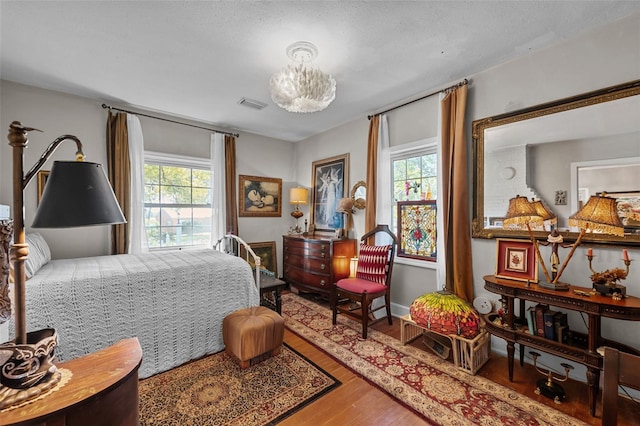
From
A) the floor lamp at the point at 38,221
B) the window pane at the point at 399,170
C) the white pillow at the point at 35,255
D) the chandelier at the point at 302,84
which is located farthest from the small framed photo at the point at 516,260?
the white pillow at the point at 35,255

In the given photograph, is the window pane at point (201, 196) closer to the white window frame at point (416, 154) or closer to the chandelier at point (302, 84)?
the chandelier at point (302, 84)

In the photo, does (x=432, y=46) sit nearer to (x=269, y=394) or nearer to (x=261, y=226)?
(x=269, y=394)

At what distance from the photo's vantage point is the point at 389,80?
2.81 m

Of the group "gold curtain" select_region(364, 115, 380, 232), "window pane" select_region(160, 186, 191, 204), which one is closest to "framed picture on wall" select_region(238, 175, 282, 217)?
"window pane" select_region(160, 186, 191, 204)

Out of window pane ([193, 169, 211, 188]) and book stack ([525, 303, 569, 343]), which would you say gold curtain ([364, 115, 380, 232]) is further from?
window pane ([193, 169, 211, 188])

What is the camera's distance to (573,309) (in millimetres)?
1797

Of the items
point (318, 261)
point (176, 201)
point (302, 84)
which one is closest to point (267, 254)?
point (318, 261)

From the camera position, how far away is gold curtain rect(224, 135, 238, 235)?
4230 millimetres

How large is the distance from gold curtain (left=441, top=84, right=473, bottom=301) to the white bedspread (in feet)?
6.74

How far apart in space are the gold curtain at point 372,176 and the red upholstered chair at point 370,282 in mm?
208

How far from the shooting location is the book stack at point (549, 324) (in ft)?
6.35

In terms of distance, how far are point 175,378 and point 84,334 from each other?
0.73 m

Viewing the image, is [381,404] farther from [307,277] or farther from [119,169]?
[119,169]

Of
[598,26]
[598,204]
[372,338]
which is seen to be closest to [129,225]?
[372,338]
